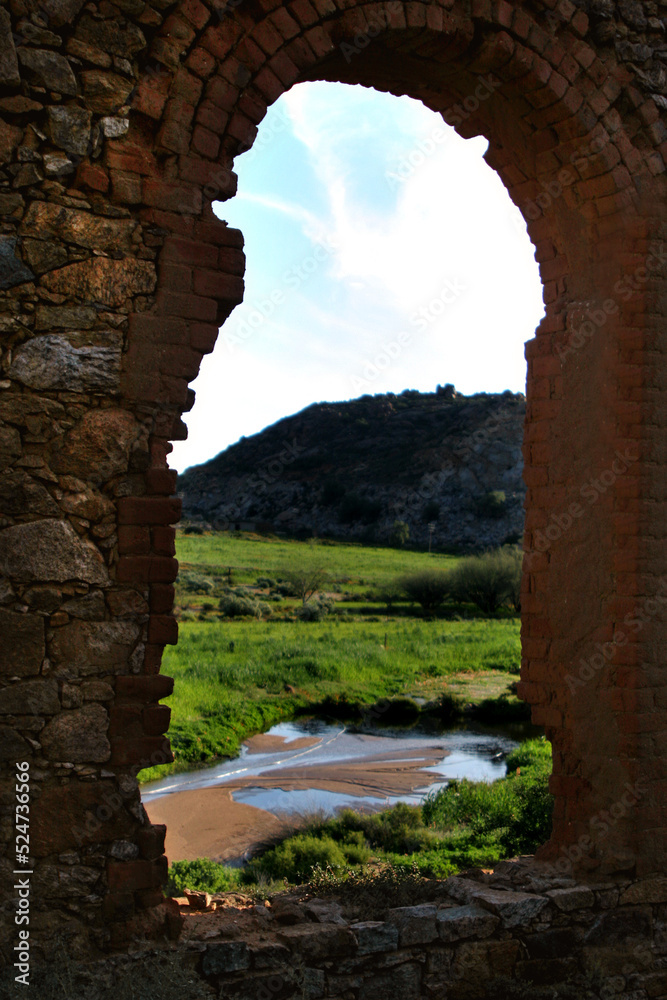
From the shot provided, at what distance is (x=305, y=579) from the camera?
115 ft

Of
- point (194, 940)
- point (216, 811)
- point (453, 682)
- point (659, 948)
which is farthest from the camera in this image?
point (453, 682)

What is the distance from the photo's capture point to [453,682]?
2031 cm

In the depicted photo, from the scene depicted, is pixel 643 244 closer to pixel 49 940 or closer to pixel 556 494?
pixel 556 494

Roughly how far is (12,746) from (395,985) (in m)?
2.19

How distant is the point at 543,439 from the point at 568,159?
5.56 ft

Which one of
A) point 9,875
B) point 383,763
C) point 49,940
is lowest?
point 383,763

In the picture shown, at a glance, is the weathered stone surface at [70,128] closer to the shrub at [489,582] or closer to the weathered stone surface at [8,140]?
the weathered stone surface at [8,140]

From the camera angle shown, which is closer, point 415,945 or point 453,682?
point 415,945

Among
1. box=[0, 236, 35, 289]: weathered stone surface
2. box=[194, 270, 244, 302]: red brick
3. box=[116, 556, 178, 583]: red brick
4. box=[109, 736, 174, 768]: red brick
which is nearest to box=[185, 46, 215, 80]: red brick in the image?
box=[194, 270, 244, 302]: red brick

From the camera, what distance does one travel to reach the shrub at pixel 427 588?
3488 centimetres

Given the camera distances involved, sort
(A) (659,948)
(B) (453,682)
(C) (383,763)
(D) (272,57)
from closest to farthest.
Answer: (D) (272,57) → (A) (659,948) → (C) (383,763) → (B) (453,682)

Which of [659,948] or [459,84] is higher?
[459,84]

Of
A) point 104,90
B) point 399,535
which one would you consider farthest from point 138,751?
point 399,535

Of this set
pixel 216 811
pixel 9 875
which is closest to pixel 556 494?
pixel 9 875
